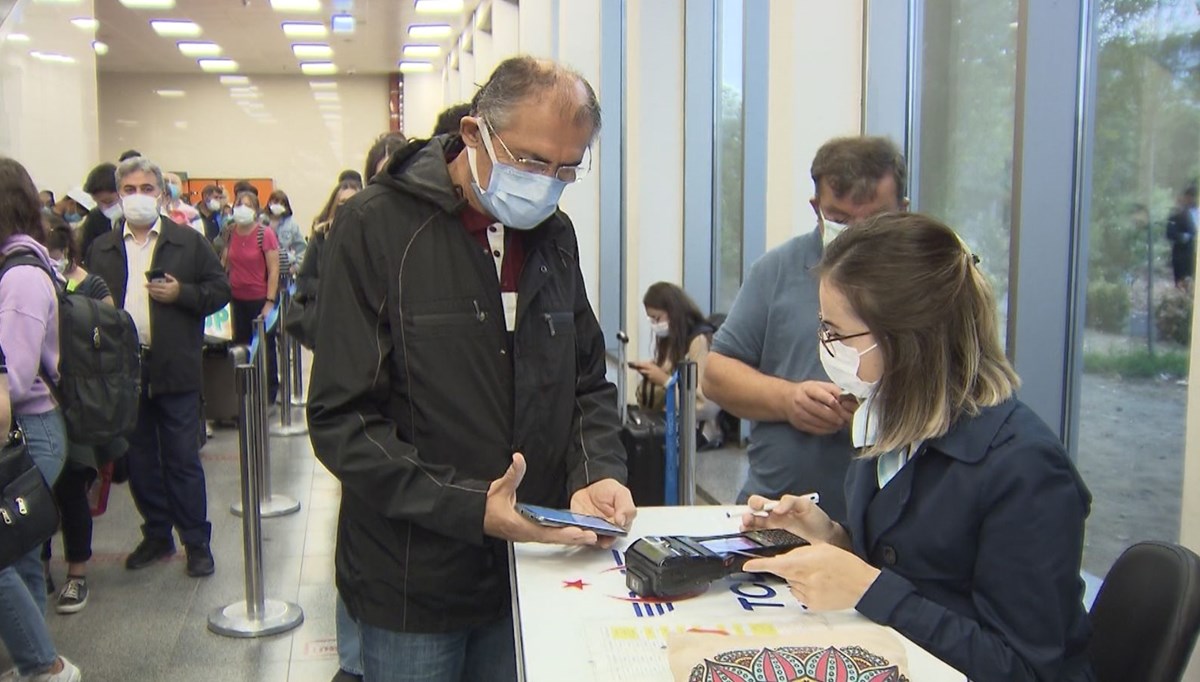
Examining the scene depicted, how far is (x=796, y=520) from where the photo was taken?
1.64 metres

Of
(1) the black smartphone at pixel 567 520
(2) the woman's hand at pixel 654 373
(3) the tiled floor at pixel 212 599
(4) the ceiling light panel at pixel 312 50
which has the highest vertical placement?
(4) the ceiling light panel at pixel 312 50

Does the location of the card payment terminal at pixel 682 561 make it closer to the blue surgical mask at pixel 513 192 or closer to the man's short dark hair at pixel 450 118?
the blue surgical mask at pixel 513 192

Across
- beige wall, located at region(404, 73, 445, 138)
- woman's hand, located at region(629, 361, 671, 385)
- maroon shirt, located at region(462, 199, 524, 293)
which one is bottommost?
woman's hand, located at region(629, 361, 671, 385)

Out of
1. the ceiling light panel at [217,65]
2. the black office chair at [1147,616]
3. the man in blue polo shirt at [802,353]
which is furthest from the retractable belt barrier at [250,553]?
the ceiling light panel at [217,65]

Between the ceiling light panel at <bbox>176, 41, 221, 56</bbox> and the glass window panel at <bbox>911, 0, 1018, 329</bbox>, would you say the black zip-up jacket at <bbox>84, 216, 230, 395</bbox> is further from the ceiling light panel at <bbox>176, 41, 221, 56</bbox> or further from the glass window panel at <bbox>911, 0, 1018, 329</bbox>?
the ceiling light panel at <bbox>176, 41, 221, 56</bbox>

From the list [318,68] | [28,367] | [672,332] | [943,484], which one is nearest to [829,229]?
[943,484]

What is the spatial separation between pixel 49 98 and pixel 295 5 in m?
3.59

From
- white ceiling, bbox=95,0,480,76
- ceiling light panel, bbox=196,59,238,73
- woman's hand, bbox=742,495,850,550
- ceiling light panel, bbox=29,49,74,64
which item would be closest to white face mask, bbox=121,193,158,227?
woman's hand, bbox=742,495,850,550

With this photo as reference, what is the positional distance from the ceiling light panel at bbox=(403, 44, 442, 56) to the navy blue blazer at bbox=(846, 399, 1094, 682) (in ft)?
51.8

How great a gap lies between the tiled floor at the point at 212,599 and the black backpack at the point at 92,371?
76cm

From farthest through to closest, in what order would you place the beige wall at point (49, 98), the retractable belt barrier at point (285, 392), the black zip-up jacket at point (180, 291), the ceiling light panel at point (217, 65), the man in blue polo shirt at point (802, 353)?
the ceiling light panel at point (217, 65) < the beige wall at point (49, 98) < the retractable belt barrier at point (285, 392) < the black zip-up jacket at point (180, 291) < the man in blue polo shirt at point (802, 353)

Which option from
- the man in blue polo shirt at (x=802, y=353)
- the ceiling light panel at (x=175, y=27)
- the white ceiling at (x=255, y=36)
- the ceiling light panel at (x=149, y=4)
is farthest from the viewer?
the ceiling light panel at (x=175, y=27)

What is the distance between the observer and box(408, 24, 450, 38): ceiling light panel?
47.6 ft

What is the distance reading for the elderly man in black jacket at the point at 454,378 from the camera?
156cm
